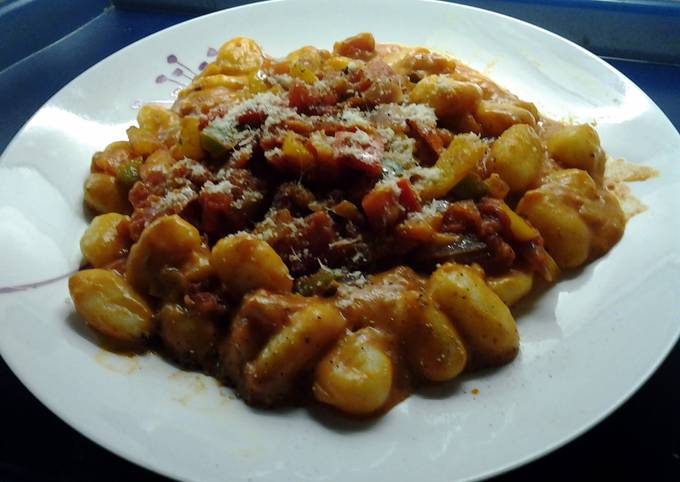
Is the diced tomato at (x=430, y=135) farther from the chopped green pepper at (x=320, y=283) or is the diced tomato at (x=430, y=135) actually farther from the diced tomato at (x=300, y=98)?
the chopped green pepper at (x=320, y=283)

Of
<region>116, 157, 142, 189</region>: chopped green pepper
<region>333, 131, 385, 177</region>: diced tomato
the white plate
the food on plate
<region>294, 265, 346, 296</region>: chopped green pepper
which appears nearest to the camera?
the white plate

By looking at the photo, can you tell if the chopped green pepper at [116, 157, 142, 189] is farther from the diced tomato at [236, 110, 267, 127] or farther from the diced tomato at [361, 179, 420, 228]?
the diced tomato at [361, 179, 420, 228]

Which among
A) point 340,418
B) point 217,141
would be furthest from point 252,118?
point 340,418

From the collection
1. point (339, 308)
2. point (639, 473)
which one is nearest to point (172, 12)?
point (339, 308)

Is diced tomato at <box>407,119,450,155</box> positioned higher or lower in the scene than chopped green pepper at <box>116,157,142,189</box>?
higher

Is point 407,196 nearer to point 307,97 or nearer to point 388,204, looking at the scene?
point 388,204

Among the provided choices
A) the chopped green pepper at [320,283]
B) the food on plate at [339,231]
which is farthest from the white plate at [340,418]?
the chopped green pepper at [320,283]

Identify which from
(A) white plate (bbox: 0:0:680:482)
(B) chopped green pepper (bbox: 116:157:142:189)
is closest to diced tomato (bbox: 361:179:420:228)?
(A) white plate (bbox: 0:0:680:482)

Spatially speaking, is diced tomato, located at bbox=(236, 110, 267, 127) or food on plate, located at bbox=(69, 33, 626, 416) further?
diced tomato, located at bbox=(236, 110, 267, 127)
